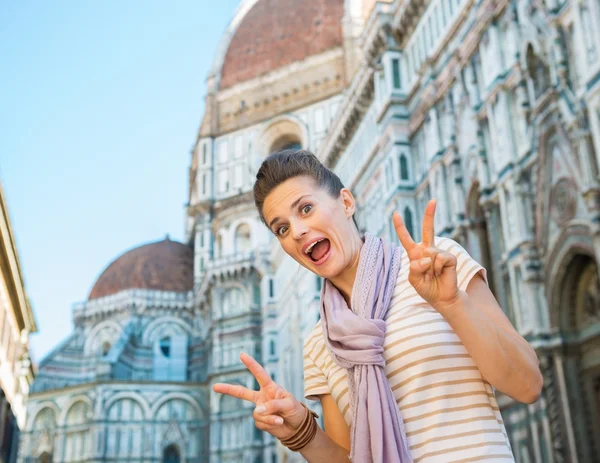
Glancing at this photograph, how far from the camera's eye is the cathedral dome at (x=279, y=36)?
44562 mm

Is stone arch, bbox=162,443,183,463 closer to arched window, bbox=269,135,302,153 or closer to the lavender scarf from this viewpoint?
arched window, bbox=269,135,302,153

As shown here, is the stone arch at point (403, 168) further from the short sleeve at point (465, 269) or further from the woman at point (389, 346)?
the short sleeve at point (465, 269)

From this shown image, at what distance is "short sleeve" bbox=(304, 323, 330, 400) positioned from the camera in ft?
8.95

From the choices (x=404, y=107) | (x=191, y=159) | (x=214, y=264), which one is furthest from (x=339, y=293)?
(x=191, y=159)

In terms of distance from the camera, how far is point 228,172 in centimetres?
4384

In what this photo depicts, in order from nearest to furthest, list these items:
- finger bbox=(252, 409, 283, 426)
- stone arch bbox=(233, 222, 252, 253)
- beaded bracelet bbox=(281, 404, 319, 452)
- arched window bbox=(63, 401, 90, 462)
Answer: finger bbox=(252, 409, 283, 426) → beaded bracelet bbox=(281, 404, 319, 452) → arched window bbox=(63, 401, 90, 462) → stone arch bbox=(233, 222, 252, 253)

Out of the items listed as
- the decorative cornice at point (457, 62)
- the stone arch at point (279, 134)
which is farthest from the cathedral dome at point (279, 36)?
the decorative cornice at point (457, 62)

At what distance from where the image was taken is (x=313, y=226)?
2584 millimetres

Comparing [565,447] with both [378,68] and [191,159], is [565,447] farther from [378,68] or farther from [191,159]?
[191,159]

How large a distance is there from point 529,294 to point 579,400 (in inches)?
77.6

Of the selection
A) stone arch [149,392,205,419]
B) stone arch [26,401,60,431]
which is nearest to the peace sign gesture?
stone arch [149,392,205,419]

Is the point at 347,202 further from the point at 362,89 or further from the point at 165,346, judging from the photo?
the point at 165,346

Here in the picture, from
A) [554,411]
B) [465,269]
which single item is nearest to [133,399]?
[554,411]

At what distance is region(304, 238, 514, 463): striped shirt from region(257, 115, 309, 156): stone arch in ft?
132
